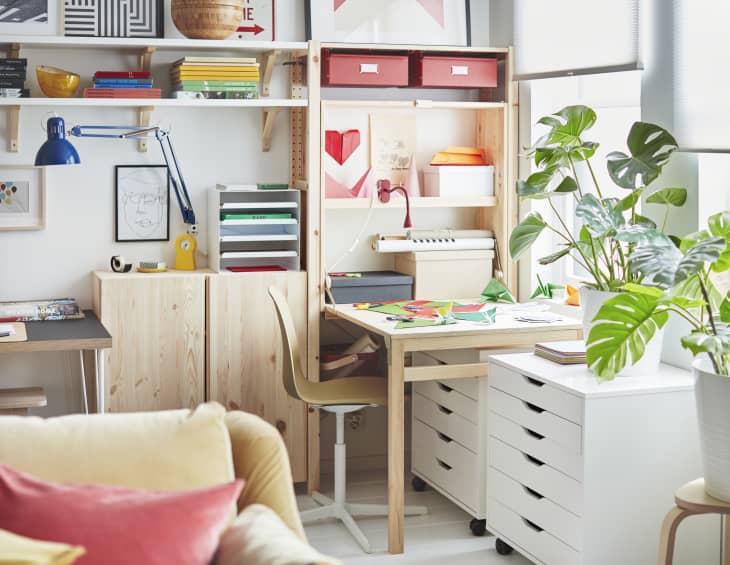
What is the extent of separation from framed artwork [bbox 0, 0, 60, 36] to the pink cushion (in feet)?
7.89

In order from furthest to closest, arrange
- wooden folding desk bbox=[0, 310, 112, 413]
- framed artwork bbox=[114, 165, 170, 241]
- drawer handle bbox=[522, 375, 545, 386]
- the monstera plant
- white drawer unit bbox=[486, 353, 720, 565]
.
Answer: framed artwork bbox=[114, 165, 170, 241] → wooden folding desk bbox=[0, 310, 112, 413] → drawer handle bbox=[522, 375, 545, 386] → the monstera plant → white drawer unit bbox=[486, 353, 720, 565]

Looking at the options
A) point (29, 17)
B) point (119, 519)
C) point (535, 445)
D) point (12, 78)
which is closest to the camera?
point (119, 519)

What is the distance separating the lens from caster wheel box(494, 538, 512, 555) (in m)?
3.61

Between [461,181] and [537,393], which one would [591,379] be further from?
[461,181]

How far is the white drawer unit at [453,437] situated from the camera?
12.3 feet

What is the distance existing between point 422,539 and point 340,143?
1638mm

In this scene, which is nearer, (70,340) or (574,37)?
(70,340)

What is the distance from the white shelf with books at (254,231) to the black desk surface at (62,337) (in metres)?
0.58

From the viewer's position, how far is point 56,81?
3.84m

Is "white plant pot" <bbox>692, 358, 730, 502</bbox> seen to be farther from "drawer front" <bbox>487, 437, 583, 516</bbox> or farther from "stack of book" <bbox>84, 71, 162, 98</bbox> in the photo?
Answer: "stack of book" <bbox>84, 71, 162, 98</bbox>

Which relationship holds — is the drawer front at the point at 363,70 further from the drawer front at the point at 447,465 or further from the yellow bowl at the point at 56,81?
the drawer front at the point at 447,465

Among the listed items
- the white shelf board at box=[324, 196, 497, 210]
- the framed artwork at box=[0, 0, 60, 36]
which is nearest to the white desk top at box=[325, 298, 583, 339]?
the white shelf board at box=[324, 196, 497, 210]

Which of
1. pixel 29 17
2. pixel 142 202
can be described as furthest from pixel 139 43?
pixel 142 202

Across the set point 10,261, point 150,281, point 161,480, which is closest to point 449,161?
point 150,281
